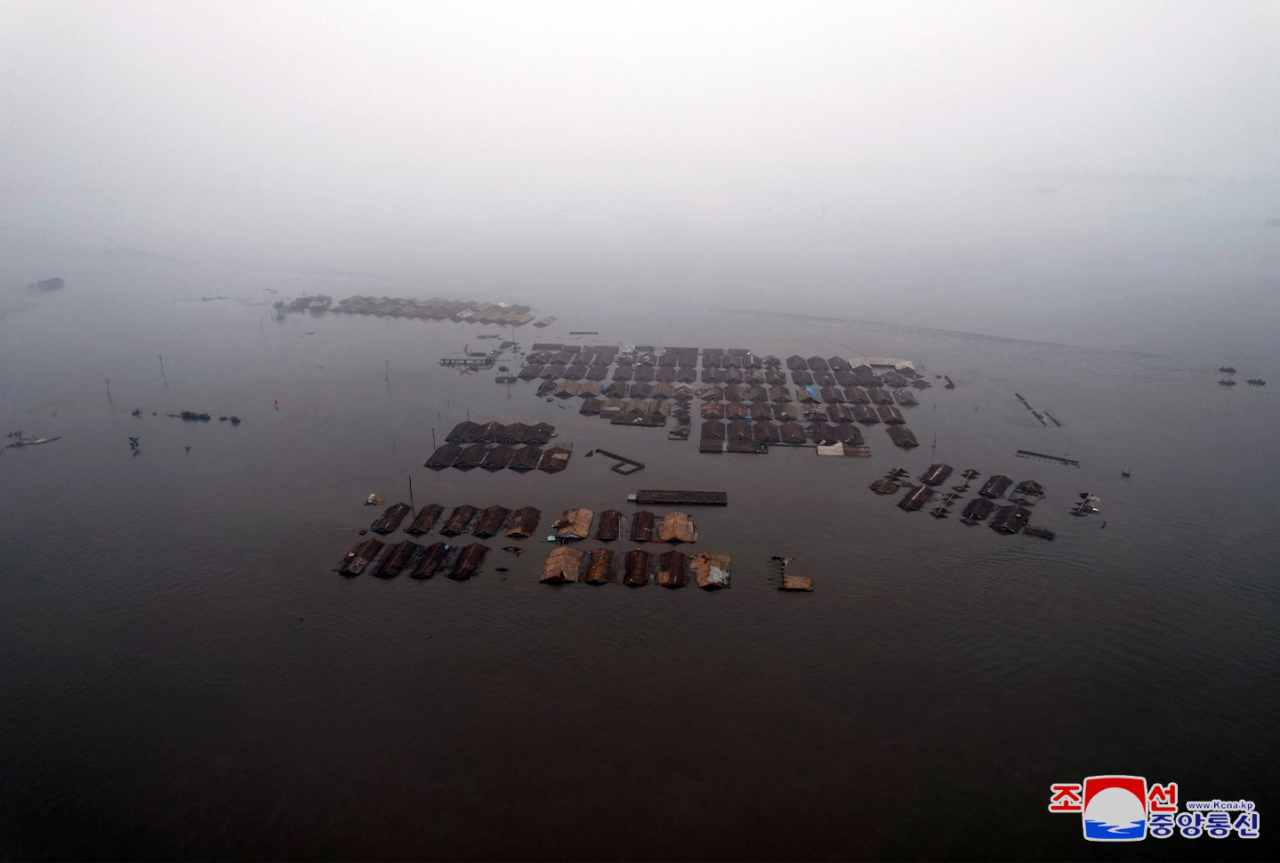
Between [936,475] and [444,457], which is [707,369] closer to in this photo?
[936,475]

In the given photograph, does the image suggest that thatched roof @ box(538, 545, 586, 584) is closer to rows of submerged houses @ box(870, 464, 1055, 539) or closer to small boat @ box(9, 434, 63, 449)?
rows of submerged houses @ box(870, 464, 1055, 539)

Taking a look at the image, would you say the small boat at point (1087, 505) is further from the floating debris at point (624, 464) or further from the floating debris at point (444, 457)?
the floating debris at point (444, 457)

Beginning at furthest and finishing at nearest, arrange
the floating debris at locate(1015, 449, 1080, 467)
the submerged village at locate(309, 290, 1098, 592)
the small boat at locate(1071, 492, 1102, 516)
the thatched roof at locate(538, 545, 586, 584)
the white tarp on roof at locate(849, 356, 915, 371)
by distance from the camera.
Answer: the white tarp on roof at locate(849, 356, 915, 371)
the floating debris at locate(1015, 449, 1080, 467)
the small boat at locate(1071, 492, 1102, 516)
the submerged village at locate(309, 290, 1098, 592)
the thatched roof at locate(538, 545, 586, 584)

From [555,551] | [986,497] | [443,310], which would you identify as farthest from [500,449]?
[443,310]

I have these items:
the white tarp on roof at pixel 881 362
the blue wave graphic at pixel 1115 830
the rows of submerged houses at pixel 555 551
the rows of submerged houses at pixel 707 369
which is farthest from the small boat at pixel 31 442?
the white tarp on roof at pixel 881 362

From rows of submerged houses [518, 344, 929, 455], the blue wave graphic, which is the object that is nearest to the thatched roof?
rows of submerged houses [518, 344, 929, 455]

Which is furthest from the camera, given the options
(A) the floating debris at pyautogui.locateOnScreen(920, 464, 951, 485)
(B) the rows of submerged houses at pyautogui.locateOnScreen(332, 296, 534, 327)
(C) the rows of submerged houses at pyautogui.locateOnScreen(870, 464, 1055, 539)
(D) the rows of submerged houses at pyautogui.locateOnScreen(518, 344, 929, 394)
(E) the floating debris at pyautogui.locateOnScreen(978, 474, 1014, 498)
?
(B) the rows of submerged houses at pyautogui.locateOnScreen(332, 296, 534, 327)

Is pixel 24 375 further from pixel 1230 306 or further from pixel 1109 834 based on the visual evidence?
pixel 1230 306
